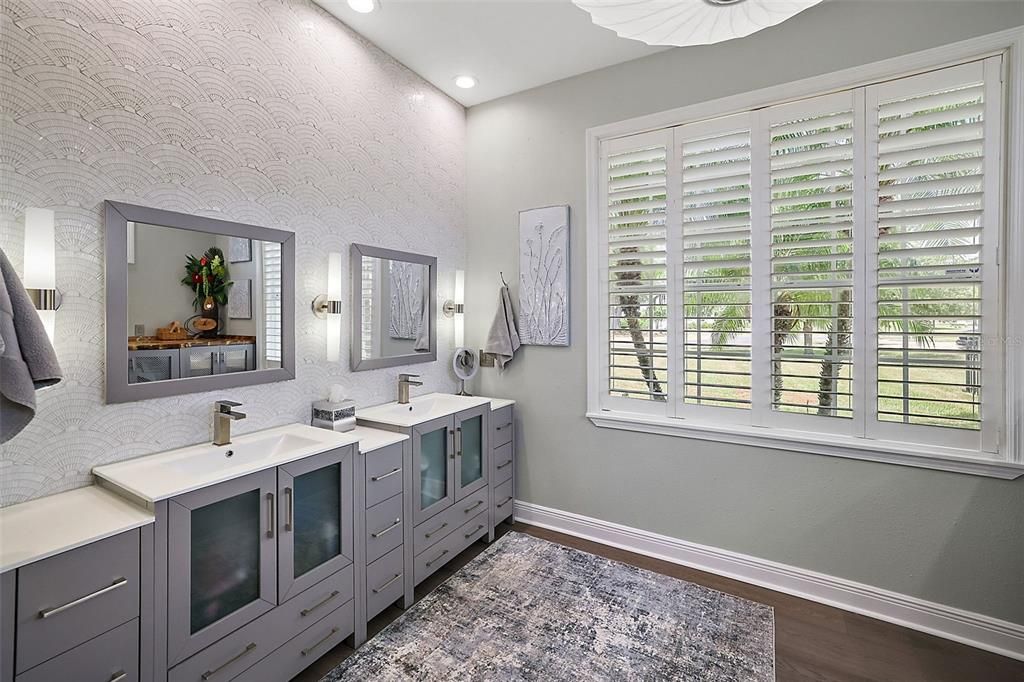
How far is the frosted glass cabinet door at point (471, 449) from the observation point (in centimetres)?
260

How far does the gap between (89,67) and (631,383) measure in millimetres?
2696

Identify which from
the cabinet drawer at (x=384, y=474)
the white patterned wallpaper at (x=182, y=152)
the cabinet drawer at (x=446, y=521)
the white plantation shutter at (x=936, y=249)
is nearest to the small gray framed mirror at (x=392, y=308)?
the white patterned wallpaper at (x=182, y=152)

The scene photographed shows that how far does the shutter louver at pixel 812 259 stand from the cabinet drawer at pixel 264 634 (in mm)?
2207

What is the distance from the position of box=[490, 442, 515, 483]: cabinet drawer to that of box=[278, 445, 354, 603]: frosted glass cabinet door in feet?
3.79

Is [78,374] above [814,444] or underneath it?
above

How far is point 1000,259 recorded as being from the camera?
192cm

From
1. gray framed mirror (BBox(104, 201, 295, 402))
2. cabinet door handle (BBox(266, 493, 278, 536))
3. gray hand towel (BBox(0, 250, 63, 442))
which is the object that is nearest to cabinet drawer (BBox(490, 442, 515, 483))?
gray framed mirror (BBox(104, 201, 295, 402))

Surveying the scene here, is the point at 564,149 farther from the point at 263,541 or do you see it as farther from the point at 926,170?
A: the point at 263,541

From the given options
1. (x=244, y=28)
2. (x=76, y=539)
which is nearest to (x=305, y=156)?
(x=244, y=28)

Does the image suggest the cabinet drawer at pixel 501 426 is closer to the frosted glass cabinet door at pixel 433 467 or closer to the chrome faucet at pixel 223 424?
the frosted glass cabinet door at pixel 433 467

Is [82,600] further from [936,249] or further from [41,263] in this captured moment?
[936,249]

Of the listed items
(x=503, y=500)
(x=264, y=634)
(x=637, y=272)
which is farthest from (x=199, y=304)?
(x=637, y=272)

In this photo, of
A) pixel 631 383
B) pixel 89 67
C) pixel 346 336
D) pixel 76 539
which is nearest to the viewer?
pixel 76 539

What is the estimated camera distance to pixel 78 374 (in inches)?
60.9
